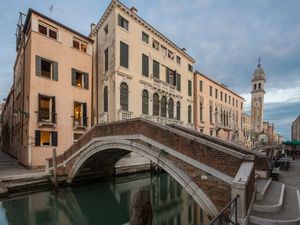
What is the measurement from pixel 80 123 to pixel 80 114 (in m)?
0.78

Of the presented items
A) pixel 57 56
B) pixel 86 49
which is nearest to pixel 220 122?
pixel 86 49

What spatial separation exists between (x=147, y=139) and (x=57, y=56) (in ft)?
36.3

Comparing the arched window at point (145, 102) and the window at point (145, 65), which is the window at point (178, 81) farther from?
the arched window at point (145, 102)

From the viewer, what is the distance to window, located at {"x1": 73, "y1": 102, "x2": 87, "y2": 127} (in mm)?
16266

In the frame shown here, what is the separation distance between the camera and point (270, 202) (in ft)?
17.4

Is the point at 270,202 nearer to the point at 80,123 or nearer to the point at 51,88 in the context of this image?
the point at 80,123

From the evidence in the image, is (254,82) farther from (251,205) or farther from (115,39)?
(251,205)

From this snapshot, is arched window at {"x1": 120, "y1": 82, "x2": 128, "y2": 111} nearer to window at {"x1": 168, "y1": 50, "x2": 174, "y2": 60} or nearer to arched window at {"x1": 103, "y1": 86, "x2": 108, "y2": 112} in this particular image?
arched window at {"x1": 103, "y1": 86, "x2": 108, "y2": 112}

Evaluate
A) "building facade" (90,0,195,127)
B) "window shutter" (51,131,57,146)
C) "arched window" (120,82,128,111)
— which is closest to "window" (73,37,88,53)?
"building facade" (90,0,195,127)

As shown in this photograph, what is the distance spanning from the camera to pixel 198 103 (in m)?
25.3

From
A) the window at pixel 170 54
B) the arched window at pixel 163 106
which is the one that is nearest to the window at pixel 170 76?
the window at pixel 170 54

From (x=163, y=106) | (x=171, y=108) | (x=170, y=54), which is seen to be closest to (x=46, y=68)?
(x=163, y=106)

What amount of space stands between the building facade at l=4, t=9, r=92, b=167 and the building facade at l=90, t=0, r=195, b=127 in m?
1.39

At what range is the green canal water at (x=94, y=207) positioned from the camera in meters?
8.10
